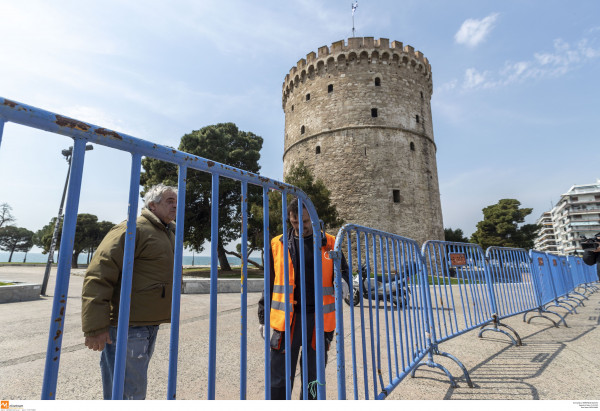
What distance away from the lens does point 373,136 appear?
20.5 meters

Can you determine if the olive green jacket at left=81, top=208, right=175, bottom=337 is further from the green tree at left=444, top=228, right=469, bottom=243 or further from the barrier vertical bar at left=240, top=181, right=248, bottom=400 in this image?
the green tree at left=444, top=228, right=469, bottom=243

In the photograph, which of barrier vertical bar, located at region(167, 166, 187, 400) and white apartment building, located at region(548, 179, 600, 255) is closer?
barrier vertical bar, located at region(167, 166, 187, 400)

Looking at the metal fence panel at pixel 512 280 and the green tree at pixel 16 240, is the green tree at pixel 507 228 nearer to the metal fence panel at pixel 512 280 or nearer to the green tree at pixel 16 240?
the metal fence panel at pixel 512 280

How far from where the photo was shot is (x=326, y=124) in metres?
21.2

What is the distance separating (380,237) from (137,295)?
6.04ft

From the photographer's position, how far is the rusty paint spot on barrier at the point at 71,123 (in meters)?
0.98

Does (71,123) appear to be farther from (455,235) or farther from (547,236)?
(547,236)

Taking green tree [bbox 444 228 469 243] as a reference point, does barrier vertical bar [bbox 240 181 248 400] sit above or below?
below

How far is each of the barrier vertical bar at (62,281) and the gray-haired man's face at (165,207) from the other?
104 centimetres

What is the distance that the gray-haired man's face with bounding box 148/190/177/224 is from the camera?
6.75 ft

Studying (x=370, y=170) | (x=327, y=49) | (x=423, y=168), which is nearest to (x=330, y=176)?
(x=370, y=170)

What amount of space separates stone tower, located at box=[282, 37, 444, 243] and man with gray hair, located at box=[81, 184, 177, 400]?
18196 millimetres

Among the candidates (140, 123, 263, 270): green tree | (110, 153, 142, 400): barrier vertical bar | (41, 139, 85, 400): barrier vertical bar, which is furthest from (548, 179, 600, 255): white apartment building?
(41, 139, 85, 400): barrier vertical bar

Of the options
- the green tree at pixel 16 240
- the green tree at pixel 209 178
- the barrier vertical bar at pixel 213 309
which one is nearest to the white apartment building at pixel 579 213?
the green tree at pixel 209 178
